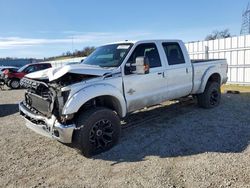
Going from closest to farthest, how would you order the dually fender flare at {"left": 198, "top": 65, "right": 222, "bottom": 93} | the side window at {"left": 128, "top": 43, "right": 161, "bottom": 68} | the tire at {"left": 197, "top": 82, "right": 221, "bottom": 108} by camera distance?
the side window at {"left": 128, "top": 43, "right": 161, "bottom": 68}
the dually fender flare at {"left": 198, "top": 65, "right": 222, "bottom": 93}
the tire at {"left": 197, "top": 82, "right": 221, "bottom": 108}

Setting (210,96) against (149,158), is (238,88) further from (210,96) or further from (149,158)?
(149,158)

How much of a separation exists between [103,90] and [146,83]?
51.4 inches

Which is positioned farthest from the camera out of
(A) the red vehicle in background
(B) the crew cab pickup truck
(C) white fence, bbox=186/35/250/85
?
(A) the red vehicle in background

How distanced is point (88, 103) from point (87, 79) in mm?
488

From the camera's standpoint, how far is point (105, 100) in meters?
5.79

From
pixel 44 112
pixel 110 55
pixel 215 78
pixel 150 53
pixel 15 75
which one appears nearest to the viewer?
pixel 44 112

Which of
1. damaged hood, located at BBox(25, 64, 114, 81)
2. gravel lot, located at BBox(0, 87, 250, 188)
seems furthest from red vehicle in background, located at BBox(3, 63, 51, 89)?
damaged hood, located at BBox(25, 64, 114, 81)

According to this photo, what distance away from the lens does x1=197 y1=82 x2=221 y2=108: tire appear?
8281mm

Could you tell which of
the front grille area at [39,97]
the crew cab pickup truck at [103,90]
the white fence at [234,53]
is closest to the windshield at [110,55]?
the crew cab pickup truck at [103,90]

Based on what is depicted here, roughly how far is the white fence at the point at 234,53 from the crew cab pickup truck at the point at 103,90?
705cm

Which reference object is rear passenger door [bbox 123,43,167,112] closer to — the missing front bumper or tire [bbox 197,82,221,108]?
the missing front bumper

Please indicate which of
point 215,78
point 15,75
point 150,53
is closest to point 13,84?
point 15,75

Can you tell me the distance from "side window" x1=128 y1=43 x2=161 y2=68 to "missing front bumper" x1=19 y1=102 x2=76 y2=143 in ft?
7.44

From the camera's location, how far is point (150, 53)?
262 inches
